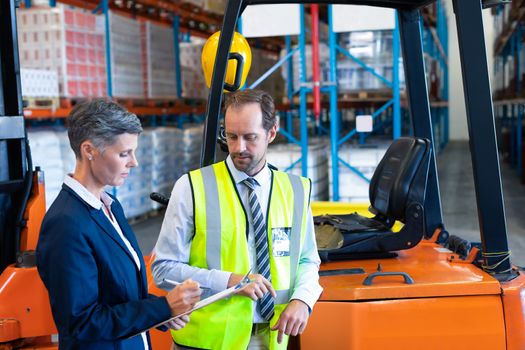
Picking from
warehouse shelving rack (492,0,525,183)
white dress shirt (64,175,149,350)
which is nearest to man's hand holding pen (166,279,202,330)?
white dress shirt (64,175,149,350)

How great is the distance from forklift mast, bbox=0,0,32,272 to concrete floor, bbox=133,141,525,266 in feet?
15.1

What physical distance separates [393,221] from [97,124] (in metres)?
2.09

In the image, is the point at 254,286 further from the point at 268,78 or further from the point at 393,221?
the point at 268,78

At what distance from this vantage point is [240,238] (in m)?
2.15

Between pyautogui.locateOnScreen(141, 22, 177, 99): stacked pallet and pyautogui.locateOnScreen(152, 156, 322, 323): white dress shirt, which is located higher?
pyautogui.locateOnScreen(141, 22, 177, 99): stacked pallet

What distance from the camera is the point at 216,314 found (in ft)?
7.06

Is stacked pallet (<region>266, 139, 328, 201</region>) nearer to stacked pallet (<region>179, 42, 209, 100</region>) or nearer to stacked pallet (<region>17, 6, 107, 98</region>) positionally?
stacked pallet (<region>17, 6, 107, 98</region>)

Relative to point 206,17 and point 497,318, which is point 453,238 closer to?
point 497,318

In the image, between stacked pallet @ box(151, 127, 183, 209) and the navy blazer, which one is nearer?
the navy blazer

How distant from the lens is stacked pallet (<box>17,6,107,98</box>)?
307 inches

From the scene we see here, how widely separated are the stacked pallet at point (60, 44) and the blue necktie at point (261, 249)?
20.6 ft

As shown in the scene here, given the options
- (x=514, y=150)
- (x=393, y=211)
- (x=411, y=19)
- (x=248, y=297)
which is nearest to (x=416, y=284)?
(x=393, y=211)

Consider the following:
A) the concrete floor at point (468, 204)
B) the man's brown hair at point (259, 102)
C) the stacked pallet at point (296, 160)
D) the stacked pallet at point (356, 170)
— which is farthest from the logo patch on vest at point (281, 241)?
the stacked pallet at point (296, 160)

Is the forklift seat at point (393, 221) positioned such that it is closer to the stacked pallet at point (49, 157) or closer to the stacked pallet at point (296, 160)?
the stacked pallet at point (49, 157)
